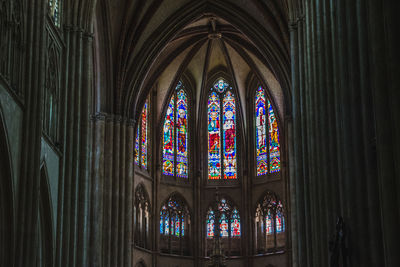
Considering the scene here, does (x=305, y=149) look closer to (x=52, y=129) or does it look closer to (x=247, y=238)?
(x=52, y=129)

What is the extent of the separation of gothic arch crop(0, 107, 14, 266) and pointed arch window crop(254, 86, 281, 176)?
866 inches

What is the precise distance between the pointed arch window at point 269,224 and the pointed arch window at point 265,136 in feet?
4.66

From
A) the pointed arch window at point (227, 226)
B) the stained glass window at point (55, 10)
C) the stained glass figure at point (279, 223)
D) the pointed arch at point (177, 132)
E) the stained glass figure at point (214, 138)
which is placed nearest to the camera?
the stained glass window at point (55, 10)

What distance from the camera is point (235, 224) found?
130 feet

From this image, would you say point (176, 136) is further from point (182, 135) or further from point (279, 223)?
point (279, 223)

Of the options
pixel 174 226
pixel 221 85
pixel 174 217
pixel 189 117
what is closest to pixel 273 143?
pixel 221 85

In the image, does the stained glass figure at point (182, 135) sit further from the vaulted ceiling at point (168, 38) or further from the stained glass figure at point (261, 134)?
the stained glass figure at point (261, 134)

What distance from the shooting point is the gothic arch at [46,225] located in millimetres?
21594

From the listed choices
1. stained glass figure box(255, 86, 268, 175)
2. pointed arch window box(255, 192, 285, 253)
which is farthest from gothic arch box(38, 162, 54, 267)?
stained glass figure box(255, 86, 268, 175)

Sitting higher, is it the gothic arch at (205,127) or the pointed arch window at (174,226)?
the gothic arch at (205,127)

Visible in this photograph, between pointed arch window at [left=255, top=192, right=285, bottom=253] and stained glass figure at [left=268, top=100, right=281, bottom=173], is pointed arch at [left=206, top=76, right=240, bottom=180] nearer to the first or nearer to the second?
stained glass figure at [left=268, top=100, right=281, bottom=173]

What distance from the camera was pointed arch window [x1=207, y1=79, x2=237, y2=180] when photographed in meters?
40.5

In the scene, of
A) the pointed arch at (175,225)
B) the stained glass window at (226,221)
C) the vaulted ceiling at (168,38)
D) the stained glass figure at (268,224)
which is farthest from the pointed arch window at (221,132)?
the vaulted ceiling at (168,38)

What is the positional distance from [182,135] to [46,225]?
19.2m
